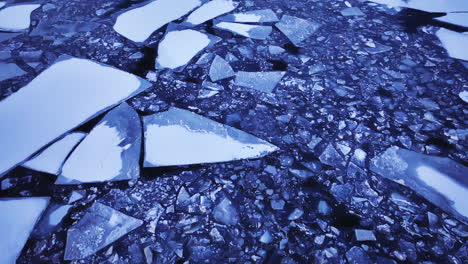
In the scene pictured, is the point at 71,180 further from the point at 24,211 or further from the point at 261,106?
the point at 261,106

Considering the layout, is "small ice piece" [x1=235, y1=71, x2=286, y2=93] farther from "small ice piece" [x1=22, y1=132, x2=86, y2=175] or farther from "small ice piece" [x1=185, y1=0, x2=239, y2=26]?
"small ice piece" [x1=22, y1=132, x2=86, y2=175]

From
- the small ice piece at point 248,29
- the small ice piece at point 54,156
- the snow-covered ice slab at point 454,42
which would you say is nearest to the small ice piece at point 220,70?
the small ice piece at point 248,29

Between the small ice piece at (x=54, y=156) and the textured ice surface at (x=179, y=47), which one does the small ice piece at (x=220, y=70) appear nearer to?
the textured ice surface at (x=179, y=47)

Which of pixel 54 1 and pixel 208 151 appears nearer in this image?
pixel 208 151

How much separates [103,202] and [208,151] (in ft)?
1.22

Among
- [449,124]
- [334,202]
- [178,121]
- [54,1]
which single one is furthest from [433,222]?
[54,1]

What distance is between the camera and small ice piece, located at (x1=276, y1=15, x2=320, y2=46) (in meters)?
1.62

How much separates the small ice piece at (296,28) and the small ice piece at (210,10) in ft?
1.18

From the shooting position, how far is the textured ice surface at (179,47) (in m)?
1.44

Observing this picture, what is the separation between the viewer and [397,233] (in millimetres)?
857

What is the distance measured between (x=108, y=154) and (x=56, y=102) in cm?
39

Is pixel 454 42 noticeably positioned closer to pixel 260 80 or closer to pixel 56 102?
pixel 260 80

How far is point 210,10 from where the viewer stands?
184cm

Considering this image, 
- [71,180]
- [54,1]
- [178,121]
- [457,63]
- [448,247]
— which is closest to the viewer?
[448,247]
